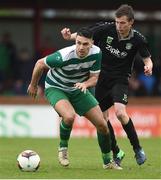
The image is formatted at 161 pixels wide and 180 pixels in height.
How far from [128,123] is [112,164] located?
0.62 metres

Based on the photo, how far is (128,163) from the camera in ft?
40.9

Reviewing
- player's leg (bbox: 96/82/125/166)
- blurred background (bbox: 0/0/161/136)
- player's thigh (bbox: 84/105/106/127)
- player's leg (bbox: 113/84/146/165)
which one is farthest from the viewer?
blurred background (bbox: 0/0/161/136)

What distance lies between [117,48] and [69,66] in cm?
105

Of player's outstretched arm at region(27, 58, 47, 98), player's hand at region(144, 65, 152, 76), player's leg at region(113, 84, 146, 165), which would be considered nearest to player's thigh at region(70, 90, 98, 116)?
player's leg at region(113, 84, 146, 165)

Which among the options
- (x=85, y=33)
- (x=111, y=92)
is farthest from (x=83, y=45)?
(x=111, y=92)

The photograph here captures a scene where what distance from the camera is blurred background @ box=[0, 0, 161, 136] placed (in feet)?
67.6

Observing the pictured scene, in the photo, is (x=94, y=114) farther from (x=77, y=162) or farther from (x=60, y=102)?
(x=77, y=162)

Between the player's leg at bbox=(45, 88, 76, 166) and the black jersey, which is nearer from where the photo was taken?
the player's leg at bbox=(45, 88, 76, 166)

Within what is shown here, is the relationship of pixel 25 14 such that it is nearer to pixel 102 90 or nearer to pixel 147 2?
pixel 147 2

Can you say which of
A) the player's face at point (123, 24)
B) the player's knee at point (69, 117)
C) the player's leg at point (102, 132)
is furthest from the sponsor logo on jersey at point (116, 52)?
the player's knee at point (69, 117)

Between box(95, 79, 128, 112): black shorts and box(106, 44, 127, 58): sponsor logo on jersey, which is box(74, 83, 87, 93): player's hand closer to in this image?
box(95, 79, 128, 112): black shorts

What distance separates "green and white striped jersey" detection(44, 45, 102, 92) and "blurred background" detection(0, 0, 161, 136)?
354 inches

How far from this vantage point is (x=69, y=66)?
11.1 m

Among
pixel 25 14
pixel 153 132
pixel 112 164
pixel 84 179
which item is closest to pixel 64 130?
pixel 112 164
